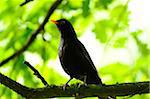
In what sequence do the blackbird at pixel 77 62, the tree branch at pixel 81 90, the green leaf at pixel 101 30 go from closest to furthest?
the tree branch at pixel 81 90, the blackbird at pixel 77 62, the green leaf at pixel 101 30

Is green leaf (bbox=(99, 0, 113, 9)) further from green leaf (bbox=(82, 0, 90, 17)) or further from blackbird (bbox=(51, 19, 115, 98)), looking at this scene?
blackbird (bbox=(51, 19, 115, 98))

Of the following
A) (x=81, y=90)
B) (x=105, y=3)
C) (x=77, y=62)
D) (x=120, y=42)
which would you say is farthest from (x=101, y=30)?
(x=81, y=90)

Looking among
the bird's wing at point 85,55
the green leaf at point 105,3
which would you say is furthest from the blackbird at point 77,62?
the green leaf at point 105,3

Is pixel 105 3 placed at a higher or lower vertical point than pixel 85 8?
higher

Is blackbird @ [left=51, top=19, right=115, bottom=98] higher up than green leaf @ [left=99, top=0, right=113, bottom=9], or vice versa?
green leaf @ [left=99, top=0, right=113, bottom=9]

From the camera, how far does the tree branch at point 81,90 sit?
3.30 metres

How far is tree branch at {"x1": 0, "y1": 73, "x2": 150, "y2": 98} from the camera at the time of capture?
A: 10.8 feet

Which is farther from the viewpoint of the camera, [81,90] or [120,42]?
[120,42]

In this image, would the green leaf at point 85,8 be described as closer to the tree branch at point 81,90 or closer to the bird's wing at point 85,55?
the bird's wing at point 85,55

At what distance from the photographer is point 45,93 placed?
3.37 meters

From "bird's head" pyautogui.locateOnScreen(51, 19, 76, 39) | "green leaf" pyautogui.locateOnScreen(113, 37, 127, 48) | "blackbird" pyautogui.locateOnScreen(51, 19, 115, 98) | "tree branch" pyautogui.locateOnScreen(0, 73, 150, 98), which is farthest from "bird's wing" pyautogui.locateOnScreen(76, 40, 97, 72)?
"tree branch" pyautogui.locateOnScreen(0, 73, 150, 98)

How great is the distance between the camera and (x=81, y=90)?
3.42 meters

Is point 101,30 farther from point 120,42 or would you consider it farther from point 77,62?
point 77,62

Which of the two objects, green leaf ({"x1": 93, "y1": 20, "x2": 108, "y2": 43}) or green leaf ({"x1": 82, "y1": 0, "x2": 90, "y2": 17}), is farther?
green leaf ({"x1": 93, "y1": 20, "x2": 108, "y2": 43})
